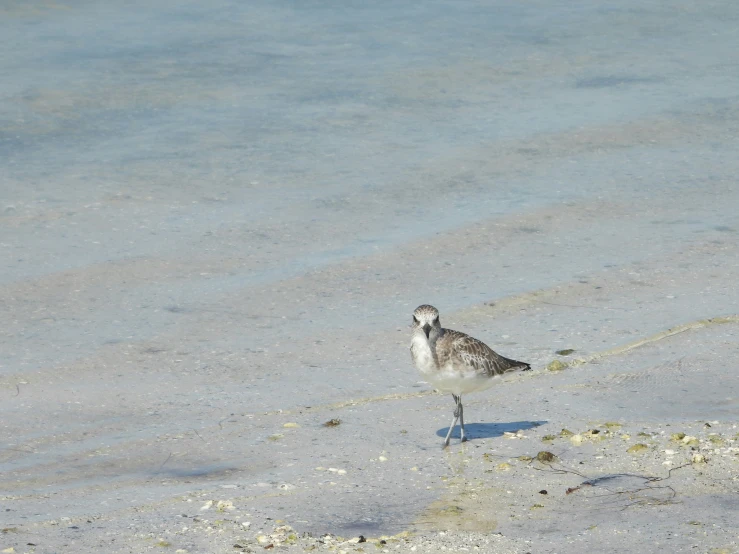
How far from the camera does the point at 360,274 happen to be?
1124 cm

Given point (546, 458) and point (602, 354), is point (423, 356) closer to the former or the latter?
point (546, 458)

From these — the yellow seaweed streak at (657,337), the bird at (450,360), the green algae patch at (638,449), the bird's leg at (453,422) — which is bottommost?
the yellow seaweed streak at (657,337)

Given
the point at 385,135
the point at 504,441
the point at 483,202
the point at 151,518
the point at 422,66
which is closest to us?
the point at 151,518

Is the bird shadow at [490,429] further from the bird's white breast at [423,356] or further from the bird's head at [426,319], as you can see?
the bird's head at [426,319]

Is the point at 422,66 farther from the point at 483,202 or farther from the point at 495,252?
the point at 495,252

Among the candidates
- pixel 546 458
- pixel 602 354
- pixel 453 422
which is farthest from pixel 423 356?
pixel 602 354

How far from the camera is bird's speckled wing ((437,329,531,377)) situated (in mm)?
8109

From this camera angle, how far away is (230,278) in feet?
36.6

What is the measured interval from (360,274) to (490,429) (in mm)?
3143

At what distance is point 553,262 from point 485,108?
4.45 metres

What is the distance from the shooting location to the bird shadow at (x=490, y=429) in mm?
8258

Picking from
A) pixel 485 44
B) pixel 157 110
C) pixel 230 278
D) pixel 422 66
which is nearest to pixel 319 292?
pixel 230 278

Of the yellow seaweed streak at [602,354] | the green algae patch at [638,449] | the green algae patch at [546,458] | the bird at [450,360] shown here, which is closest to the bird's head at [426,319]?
the bird at [450,360]

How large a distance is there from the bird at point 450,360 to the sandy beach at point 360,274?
334 millimetres
